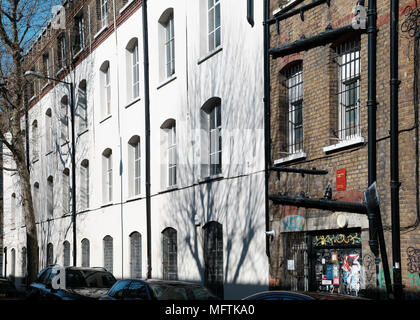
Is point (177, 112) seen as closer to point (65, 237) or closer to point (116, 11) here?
point (116, 11)

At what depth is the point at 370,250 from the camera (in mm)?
13125

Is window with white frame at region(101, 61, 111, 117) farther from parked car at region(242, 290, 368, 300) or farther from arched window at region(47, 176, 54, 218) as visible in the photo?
parked car at region(242, 290, 368, 300)

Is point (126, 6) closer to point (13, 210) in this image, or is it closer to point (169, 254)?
point (169, 254)

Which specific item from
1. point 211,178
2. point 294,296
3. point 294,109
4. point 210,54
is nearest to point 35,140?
point 210,54

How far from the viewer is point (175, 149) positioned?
22.0 meters

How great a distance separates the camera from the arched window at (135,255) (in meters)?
24.3

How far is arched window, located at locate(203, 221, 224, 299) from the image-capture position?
18.9 metres

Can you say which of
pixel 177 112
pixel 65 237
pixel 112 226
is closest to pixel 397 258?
pixel 177 112

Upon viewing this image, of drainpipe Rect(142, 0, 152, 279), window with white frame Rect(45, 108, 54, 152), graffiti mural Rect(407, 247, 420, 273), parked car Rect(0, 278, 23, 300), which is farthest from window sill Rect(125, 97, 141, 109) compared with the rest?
graffiti mural Rect(407, 247, 420, 273)

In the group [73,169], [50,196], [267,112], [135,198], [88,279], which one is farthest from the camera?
[50,196]

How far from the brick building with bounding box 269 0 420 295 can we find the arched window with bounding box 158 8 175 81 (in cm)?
673

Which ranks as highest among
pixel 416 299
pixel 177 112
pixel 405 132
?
pixel 177 112

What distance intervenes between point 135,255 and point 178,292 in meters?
12.8

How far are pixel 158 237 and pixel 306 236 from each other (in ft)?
26.8
